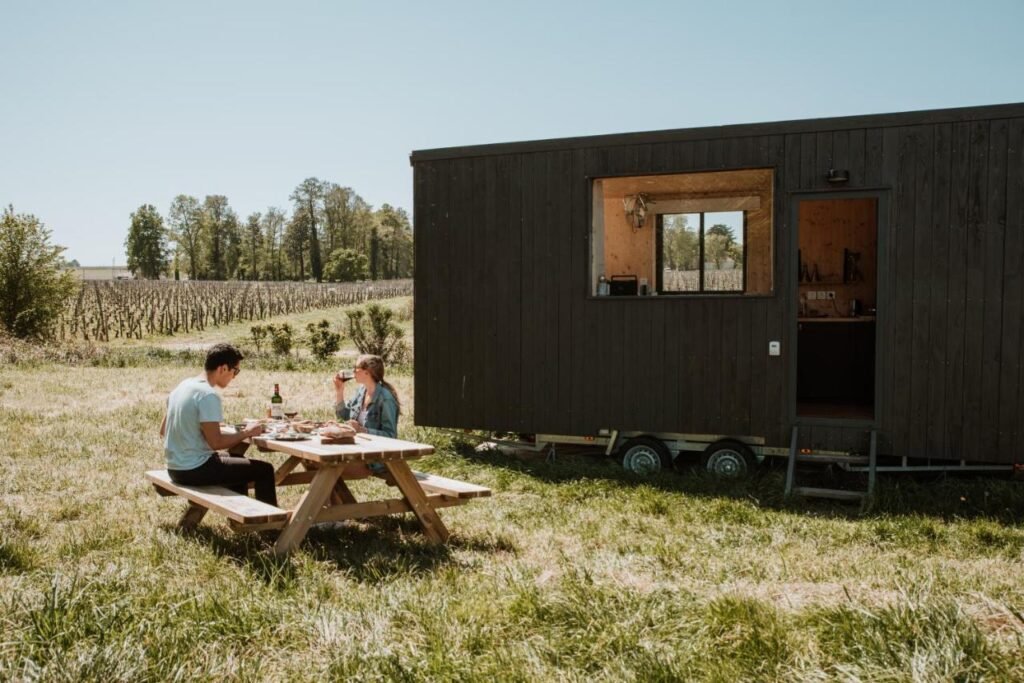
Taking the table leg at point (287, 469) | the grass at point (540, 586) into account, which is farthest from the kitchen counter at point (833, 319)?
the table leg at point (287, 469)

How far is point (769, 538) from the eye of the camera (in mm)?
5680

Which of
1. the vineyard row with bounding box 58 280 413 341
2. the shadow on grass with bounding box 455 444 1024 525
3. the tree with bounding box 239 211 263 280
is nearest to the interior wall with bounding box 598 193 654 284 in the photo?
the shadow on grass with bounding box 455 444 1024 525

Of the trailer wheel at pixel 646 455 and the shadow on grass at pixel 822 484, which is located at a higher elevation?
the trailer wheel at pixel 646 455

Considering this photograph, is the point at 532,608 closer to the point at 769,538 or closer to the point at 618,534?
the point at 618,534

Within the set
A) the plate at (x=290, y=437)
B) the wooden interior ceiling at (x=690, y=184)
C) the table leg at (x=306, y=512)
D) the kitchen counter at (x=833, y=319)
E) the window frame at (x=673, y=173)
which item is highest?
the wooden interior ceiling at (x=690, y=184)

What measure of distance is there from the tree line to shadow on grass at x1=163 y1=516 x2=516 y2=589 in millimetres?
57974

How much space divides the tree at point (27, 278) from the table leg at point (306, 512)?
19638 millimetres

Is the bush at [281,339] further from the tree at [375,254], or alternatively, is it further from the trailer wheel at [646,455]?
the tree at [375,254]

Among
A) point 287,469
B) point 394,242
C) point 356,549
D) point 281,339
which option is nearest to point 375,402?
point 287,469

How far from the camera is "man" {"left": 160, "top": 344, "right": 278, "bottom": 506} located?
5.11 meters

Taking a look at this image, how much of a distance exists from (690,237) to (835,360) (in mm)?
2179

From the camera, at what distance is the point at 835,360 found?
32.5 ft

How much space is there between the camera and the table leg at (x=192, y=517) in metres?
5.56

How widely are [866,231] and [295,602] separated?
798 centimetres
